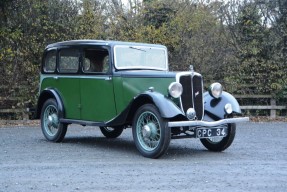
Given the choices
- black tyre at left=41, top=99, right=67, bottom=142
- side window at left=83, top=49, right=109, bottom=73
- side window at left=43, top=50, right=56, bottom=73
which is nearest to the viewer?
side window at left=83, top=49, right=109, bottom=73

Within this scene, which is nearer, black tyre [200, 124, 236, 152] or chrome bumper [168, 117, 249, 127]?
chrome bumper [168, 117, 249, 127]

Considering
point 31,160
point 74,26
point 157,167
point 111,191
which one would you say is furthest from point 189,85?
point 74,26

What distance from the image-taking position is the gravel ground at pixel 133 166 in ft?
21.5

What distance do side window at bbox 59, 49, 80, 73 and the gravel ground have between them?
4.74 ft

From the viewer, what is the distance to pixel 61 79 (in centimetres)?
1091

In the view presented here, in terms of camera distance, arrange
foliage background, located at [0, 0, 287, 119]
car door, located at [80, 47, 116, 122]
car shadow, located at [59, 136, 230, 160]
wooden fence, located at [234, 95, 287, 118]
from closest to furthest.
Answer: car shadow, located at [59, 136, 230, 160] < car door, located at [80, 47, 116, 122] < foliage background, located at [0, 0, 287, 119] < wooden fence, located at [234, 95, 287, 118]

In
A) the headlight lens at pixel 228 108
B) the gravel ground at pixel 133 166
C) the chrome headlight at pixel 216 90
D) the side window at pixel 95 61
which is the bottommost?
the gravel ground at pixel 133 166

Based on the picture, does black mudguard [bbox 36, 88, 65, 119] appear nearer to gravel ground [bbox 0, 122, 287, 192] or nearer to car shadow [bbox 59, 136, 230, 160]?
gravel ground [bbox 0, 122, 287, 192]

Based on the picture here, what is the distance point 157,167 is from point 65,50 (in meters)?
4.07

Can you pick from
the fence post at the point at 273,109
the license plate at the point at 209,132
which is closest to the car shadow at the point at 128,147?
the license plate at the point at 209,132

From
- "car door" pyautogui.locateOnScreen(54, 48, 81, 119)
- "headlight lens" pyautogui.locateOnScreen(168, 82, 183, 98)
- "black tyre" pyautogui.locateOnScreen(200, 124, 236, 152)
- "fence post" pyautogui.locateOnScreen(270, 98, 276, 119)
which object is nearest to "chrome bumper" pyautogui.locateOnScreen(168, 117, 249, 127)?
"black tyre" pyautogui.locateOnScreen(200, 124, 236, 152)

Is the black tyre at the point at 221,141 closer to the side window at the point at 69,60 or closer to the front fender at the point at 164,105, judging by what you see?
the front fender at the point at 164,105

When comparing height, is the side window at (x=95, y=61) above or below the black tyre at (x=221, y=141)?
above

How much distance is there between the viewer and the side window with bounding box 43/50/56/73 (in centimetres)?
1136
